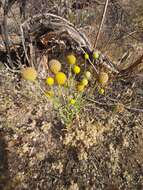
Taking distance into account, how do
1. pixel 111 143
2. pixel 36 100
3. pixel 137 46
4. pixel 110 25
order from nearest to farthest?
1. pixel 111 143
2. pixel 36 100
3. pixel 137 46
4. pixel 110 25

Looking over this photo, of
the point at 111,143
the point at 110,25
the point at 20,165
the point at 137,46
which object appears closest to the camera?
the point at 20,165

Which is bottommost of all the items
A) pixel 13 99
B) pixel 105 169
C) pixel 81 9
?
pixel 105 169

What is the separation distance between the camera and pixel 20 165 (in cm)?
144

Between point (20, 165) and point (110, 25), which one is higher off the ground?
point (110, 25)

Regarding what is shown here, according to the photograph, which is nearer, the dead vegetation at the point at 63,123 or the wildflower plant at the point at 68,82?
the wildflower plant at the point at 68,82

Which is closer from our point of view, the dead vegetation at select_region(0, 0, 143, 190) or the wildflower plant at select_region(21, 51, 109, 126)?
the wildflower plant at select_region(21, 51, 109, 126)

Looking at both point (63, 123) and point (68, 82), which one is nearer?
point (68, 82)

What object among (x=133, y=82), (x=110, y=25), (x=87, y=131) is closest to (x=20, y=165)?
(x=87, y=131)

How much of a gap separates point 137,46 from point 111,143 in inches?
42.2

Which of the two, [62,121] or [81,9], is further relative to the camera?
[81,9]

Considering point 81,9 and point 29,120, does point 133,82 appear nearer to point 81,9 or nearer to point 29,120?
point 29,120

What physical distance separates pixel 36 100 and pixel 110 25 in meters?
1.25

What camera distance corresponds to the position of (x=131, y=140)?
1.57m

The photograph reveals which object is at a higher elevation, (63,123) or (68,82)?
(68,82)
